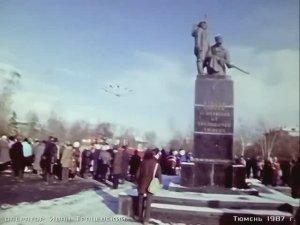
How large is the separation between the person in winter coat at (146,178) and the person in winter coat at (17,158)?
0.65m

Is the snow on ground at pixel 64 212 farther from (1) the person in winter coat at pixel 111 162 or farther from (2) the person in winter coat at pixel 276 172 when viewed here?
(2) the person in winter coat at pixel 276 172

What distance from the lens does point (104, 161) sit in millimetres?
2926

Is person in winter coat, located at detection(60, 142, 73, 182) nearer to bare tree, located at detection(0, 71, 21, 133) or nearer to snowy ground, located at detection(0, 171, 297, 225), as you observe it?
snowy ground, located at detection(0, 171, 297, 225)

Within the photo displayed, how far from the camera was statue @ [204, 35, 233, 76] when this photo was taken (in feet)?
9.49

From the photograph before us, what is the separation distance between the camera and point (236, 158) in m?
3.18

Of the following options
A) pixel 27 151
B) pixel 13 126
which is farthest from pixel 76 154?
pixel 13 126

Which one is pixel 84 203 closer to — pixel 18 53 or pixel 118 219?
pixel 118 219

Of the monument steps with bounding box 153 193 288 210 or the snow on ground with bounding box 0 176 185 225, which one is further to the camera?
the monument steps with bounding box 153 193 288 210

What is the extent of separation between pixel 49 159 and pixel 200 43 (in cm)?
110

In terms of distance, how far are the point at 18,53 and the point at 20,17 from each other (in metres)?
0.19

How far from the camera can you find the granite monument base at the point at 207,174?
315cm

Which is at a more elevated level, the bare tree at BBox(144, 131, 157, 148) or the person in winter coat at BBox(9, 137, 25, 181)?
the bare tree at BBox(144, 131, 157, 148)

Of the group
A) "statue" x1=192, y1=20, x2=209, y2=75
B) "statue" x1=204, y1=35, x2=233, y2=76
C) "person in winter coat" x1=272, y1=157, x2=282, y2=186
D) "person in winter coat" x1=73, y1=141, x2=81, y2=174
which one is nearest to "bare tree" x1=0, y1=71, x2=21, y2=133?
"person in winter coat" x1=73, y1=141, x2=81, y2=174

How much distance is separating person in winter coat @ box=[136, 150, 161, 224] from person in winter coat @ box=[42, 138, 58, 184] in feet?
1.62
